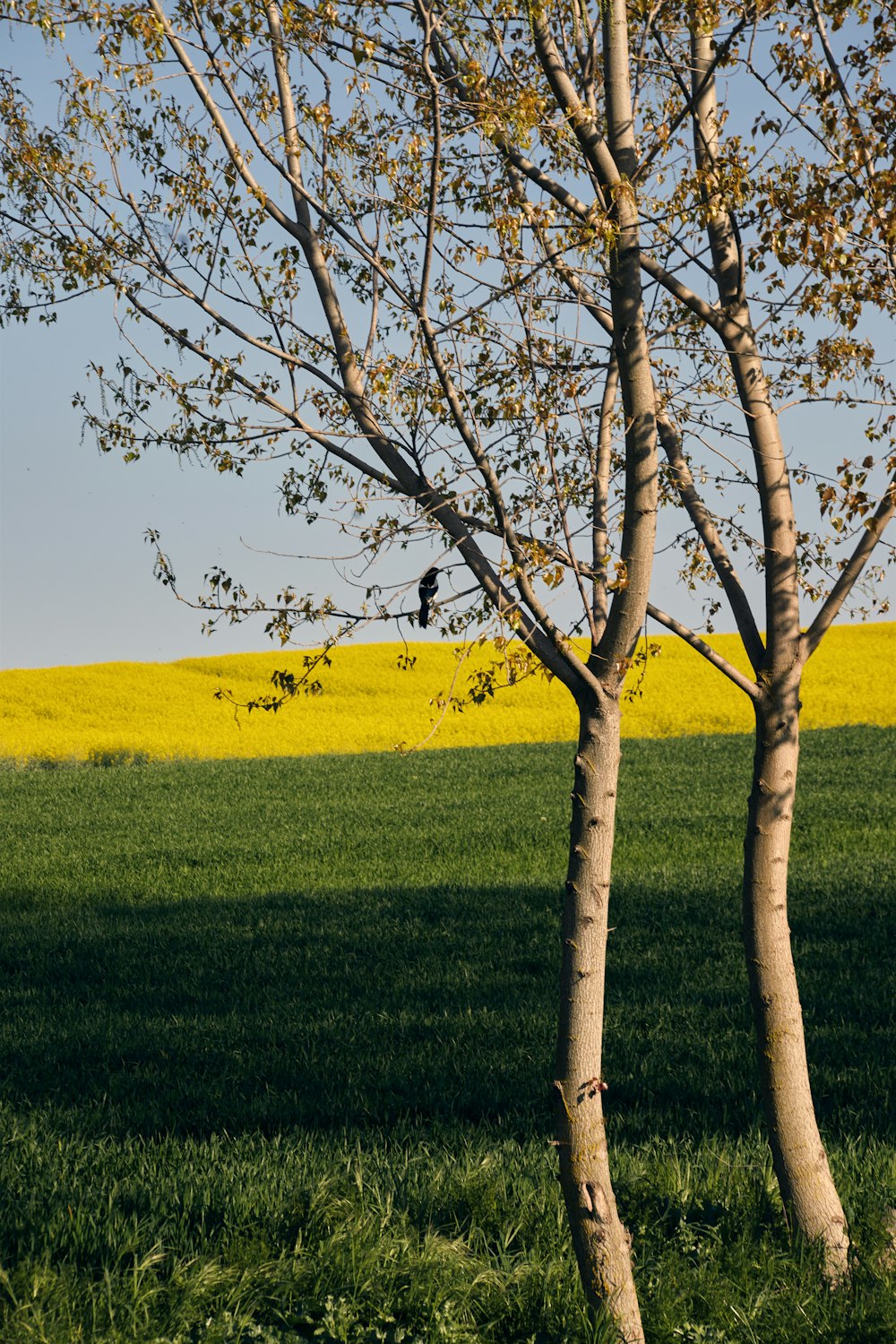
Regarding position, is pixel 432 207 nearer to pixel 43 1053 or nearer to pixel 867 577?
pixel 867 577

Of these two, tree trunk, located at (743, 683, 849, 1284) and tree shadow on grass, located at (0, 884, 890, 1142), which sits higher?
tree trunk, located at (743, 683, 849, 1284)

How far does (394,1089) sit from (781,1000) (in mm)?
2946

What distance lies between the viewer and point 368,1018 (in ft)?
25.9

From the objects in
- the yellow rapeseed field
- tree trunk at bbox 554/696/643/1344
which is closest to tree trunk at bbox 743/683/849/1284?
tree trunk at bbox 554/696/643/1344

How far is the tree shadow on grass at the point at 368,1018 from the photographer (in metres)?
6.25

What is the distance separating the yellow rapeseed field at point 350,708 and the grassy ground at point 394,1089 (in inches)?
528

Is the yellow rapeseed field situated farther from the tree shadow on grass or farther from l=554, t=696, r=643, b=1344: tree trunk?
l=554, t=696, r=643, b=1344: tree trunk

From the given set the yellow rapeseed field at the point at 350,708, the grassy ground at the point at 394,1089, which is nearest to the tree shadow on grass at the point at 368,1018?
the grassy ground at the point at 394,1089

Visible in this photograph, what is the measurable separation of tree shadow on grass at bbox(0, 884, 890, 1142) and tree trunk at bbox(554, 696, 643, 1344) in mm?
2112

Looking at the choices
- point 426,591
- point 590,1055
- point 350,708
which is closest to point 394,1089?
point 590,1055

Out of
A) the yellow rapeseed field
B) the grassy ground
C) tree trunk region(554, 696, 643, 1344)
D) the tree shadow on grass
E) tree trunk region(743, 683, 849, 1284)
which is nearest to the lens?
tree trunk region(554, 696, 643, 1344)

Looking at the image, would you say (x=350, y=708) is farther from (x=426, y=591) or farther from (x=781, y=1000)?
(x=426, y=591)

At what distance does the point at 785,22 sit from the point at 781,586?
7.72ft

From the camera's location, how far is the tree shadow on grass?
6.25 m
